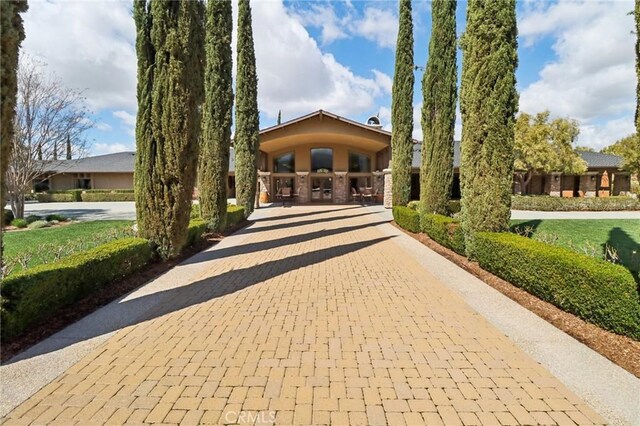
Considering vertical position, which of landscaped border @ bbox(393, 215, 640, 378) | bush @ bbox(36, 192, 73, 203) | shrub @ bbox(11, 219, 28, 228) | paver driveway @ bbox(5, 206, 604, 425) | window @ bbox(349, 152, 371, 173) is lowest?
paver driveway @ bbox(5, 206, 604, 425)

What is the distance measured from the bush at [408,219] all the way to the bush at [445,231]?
0.63 meters

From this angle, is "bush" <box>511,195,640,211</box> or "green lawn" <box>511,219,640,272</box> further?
"bush" <box>511,195,640,211</box>

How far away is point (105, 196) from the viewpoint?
33.0 metres

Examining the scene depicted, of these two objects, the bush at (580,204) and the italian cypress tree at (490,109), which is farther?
the bush at (580,204)

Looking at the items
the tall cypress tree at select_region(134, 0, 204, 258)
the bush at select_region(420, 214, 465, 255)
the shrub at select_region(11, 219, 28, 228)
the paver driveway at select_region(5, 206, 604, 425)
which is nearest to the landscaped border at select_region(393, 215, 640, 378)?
the paver driveway at select_region(5, 206, 604, 425)

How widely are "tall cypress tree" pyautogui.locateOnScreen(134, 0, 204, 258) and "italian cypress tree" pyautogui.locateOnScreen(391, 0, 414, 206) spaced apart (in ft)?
35.3

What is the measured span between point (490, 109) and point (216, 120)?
9.59 meters

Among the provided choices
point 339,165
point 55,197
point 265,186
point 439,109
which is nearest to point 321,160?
point 339,165

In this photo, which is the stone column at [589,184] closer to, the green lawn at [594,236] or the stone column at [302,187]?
the green lawn at [594,236]

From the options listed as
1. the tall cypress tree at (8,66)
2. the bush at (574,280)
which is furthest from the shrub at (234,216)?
the bush at (574,280)

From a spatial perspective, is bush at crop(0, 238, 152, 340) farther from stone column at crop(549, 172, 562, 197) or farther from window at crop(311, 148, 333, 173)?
stone column at crop(549, 172, 562, 197)

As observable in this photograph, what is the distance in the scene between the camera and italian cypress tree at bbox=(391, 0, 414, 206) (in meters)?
15.6

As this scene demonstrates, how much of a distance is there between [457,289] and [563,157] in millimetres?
24278

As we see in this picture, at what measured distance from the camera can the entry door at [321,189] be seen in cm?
2805
